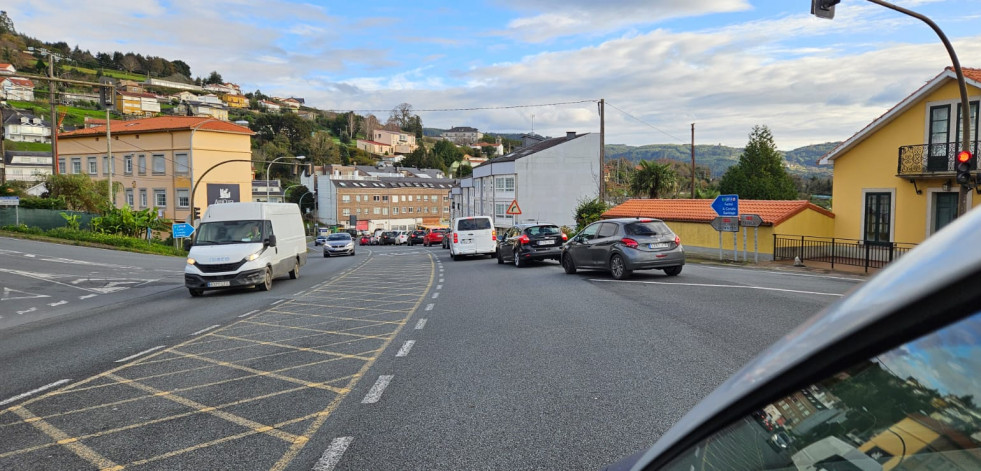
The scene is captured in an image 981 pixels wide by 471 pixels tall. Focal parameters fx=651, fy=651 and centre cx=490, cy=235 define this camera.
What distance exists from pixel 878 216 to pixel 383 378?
24.9 m

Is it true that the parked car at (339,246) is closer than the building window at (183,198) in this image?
Yes

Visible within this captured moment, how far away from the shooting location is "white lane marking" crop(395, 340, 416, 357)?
8.02 meters

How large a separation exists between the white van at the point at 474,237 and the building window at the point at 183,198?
38238 mm

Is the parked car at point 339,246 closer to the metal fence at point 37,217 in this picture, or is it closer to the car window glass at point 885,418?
the metal fence at point 37,217

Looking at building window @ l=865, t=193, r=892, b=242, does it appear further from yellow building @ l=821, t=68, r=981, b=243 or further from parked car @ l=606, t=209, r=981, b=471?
parked car @ l=606, t=209, r=981, b=471

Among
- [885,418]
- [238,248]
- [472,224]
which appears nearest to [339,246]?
[472,224]

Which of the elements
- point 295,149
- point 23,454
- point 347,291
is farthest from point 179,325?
point 295,149

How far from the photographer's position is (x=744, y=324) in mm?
9219

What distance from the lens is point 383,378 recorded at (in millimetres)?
6762

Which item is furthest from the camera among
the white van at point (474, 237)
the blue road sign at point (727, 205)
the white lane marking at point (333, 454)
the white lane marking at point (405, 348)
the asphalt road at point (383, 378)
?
the white van at point (474, 237)

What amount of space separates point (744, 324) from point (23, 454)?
8.31m

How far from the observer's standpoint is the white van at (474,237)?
2955 cm

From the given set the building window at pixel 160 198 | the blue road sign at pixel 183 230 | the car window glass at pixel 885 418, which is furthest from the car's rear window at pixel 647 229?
the building window at pixel 160 198

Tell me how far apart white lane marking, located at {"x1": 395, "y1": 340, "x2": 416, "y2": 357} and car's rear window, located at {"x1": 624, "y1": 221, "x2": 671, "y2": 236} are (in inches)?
348
